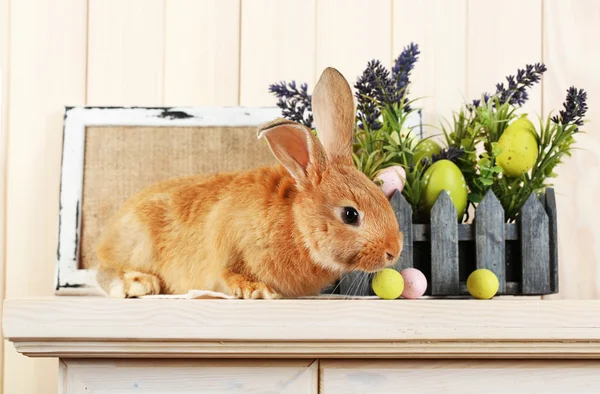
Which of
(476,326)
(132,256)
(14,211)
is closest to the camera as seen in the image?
(476,326)

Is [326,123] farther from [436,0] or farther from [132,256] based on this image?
[436,0]

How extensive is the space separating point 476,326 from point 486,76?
0.53 m

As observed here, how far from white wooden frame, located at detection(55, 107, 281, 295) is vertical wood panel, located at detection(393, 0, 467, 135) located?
0.81ft

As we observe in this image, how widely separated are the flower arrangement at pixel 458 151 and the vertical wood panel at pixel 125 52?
0.95 ft

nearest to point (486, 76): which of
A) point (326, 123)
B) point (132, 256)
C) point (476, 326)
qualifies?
point (326, 123)

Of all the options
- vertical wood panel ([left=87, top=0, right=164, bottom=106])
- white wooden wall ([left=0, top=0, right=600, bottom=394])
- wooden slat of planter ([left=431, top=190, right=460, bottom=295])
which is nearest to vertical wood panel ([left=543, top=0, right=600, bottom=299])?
white wooden wall ([left=0, top=0, right=600, bottom=394])

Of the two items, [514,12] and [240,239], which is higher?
[514,12]

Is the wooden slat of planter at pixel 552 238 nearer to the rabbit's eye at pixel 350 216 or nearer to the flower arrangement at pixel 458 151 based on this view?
the flower arrangement at pixel 458 151

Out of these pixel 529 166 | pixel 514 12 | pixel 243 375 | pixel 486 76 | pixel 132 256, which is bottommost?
pixel 243 375

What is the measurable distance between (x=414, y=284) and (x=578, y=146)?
18.5 inches

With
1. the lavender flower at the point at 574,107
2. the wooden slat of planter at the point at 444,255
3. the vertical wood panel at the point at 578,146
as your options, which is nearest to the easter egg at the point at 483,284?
the wooden slat of planter at the point at 444,255

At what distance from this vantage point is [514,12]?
107cm

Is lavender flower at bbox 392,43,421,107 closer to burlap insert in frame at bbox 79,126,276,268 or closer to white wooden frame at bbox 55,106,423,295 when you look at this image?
white wooden frame at bbox 55,106,423,295

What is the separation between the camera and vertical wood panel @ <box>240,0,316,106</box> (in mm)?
1050
